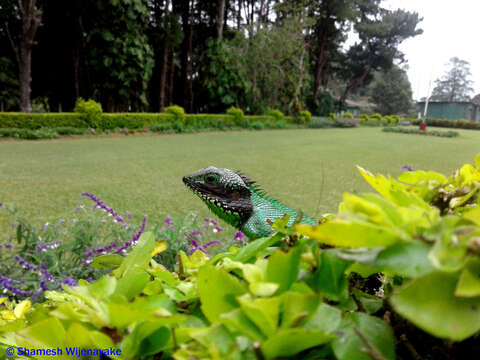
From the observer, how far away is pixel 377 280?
0.67m

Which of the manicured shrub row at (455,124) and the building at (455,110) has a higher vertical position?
the building at (455,110)

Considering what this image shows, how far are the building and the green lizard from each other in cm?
4983

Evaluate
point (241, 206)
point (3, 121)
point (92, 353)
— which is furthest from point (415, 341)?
point (3, 121)

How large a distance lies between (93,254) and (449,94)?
8527 cm

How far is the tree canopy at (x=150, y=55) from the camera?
1923 cm

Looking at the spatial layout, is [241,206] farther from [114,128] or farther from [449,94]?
[449,94]

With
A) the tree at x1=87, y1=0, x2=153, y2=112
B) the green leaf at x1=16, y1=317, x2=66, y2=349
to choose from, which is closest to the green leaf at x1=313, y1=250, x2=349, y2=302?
the green leaf at x1=16, y1=317, x2=66, y2=349

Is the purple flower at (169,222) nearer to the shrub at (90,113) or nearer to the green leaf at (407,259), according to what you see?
the green leaf at (407,259)

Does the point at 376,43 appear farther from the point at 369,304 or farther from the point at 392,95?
the point at 369,304

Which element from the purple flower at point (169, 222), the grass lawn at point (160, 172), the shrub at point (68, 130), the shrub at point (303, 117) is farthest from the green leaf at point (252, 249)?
the shrub at point (303, 117)

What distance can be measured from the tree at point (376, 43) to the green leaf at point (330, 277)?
119ft

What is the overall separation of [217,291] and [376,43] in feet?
127

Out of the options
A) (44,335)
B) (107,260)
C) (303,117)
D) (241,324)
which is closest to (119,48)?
(303,117)

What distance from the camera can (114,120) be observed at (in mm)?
15484
